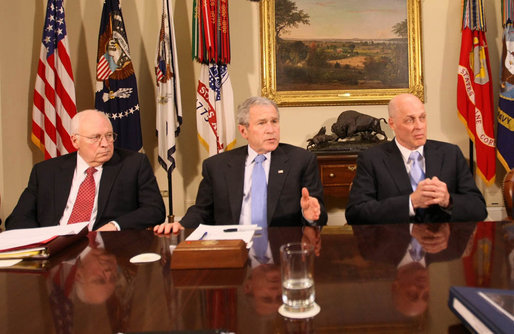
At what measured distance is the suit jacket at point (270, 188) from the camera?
2.29m

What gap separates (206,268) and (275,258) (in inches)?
8.9

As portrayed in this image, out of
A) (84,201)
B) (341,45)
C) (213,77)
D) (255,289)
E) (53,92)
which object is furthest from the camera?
(341,45)

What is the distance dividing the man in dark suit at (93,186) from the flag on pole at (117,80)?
169 centimetres

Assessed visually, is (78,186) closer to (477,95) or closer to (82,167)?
(82,167)

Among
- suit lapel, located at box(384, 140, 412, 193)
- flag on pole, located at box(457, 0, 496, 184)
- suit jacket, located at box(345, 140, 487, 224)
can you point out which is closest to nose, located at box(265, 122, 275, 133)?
suit jacket, located at box(345, 140, 487, 224)

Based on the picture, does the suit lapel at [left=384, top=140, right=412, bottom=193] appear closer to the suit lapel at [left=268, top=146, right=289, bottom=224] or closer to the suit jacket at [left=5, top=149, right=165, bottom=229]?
the suit lapel at [left=268, top=146, right=289, bottom=224]

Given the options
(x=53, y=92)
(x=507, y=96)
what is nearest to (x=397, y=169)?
(x=507, y=96)

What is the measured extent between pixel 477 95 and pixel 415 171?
2.63 m

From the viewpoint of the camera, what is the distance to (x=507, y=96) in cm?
438

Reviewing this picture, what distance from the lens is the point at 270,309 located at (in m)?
0.97

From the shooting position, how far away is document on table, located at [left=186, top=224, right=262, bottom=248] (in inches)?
63.5

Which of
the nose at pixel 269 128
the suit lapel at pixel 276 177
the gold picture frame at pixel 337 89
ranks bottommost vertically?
the suit lapel at pixel 276 177

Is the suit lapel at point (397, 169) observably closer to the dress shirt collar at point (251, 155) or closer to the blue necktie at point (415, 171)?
the blue necktie at point (415, 171)

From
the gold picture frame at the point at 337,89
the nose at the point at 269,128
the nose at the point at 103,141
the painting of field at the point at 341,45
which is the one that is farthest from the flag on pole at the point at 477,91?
the nose at the point at 103,141
